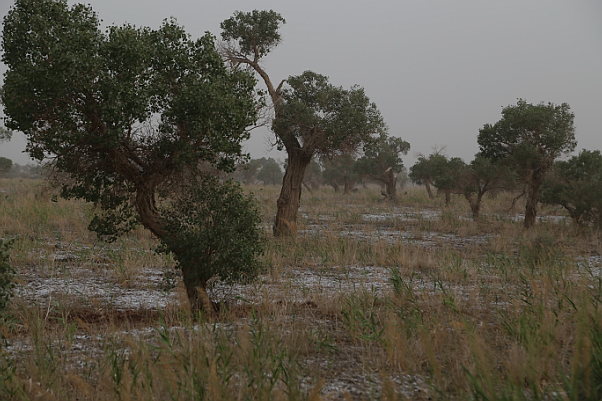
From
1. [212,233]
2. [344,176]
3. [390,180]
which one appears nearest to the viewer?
[212,233]

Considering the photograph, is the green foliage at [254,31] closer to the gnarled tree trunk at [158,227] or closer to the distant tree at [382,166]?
the gnarled tree trunk at [158,227]

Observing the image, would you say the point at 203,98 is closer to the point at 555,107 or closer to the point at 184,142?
the point at 184,142

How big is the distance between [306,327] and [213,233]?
1.89 m

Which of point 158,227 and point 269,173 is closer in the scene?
point 158,227

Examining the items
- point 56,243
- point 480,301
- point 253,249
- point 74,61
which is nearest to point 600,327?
point 480,301

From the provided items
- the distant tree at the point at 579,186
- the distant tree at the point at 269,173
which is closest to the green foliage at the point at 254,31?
the distant tree at the point at 579,186

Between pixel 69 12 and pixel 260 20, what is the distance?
831 centimetres

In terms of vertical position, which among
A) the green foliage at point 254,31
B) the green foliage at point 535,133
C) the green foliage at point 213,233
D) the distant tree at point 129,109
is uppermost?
the green foliage at point 254,31

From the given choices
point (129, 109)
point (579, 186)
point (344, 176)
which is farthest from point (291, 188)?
point (344, 176)

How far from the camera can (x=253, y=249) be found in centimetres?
625

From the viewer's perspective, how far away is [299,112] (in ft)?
42.2

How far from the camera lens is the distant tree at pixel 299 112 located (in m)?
12.9

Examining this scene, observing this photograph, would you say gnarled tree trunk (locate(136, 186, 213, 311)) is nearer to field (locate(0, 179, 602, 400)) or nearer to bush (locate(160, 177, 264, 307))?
bush (locate(160, 177, 264, 307))

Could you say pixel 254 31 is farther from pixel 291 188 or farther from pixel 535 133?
pixel 535 133
